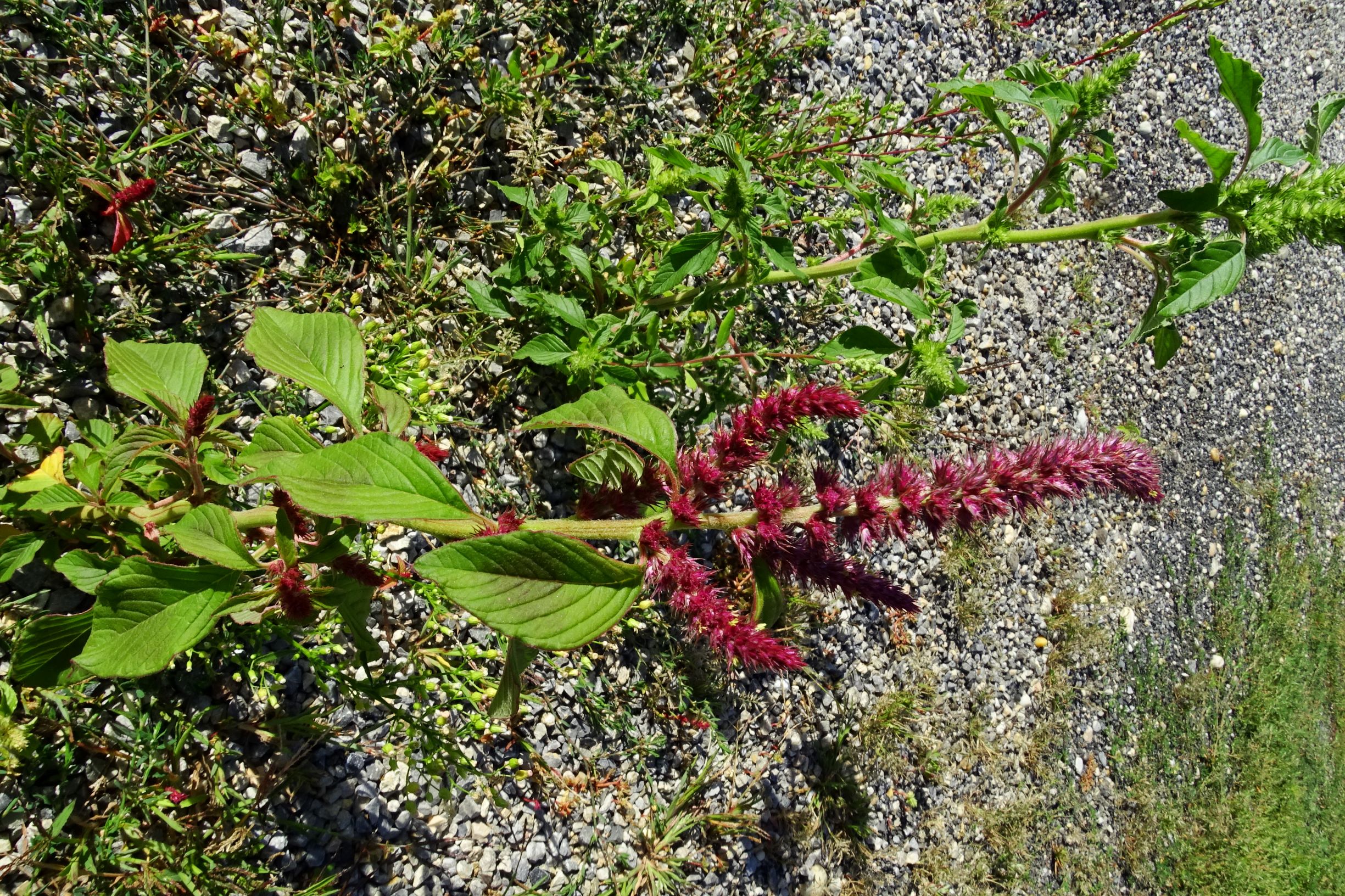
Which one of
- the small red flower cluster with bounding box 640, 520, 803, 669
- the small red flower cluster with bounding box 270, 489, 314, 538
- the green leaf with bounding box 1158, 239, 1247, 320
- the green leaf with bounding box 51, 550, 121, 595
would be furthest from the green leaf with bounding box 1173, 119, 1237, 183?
the green leaf with bounding box 51, 550, 121, 595

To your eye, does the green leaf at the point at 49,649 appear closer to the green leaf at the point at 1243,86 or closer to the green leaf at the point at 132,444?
the green leaf at the point at 132,444

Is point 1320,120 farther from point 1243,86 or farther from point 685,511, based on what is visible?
point 685,511

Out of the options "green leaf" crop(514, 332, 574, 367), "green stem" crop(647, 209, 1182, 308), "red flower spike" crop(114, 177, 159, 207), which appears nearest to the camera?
"green stem" crop(647, 209, 1182, 308)

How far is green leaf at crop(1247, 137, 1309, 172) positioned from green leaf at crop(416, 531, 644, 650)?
69.9 inches

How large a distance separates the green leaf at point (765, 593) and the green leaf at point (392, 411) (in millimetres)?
887

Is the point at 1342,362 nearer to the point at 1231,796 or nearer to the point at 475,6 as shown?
the point at 1231,796

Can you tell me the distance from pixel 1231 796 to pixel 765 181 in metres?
5.46

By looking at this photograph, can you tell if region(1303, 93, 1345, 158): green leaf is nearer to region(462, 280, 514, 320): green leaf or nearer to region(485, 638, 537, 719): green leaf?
region(485, 638, 537, 719): green leaf

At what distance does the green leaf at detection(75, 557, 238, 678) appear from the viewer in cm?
158

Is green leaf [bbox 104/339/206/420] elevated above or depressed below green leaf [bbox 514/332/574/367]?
below

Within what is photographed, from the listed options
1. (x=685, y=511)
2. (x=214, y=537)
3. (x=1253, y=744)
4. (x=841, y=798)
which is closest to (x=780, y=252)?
(x=685, y=511)

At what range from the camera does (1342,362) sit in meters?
7.84

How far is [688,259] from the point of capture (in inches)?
93.1

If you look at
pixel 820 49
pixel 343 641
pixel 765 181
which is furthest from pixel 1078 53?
pixel 343 641
